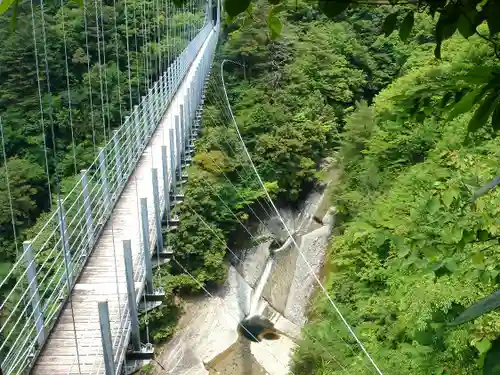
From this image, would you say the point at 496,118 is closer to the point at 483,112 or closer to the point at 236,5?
the point at 483,112

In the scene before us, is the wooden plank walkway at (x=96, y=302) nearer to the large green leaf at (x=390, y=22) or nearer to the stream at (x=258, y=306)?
the large green leaf at (x=390, y=22)

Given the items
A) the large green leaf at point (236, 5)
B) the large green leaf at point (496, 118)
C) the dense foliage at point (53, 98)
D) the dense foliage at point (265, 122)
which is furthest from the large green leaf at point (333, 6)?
the dense foliage at point (265, 122)

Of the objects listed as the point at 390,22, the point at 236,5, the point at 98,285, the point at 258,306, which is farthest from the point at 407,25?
the point at 258,306

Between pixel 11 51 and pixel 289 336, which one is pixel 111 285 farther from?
pixel 289 336

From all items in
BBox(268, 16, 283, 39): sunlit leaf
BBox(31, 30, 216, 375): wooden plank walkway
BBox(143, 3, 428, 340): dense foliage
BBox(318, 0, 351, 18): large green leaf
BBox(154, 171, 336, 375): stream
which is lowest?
BBox(154, 171, 336, 375): stream

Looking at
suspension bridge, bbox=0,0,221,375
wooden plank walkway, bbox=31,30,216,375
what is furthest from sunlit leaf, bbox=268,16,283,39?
wooden plank walkway, bbox=31,30,216,375

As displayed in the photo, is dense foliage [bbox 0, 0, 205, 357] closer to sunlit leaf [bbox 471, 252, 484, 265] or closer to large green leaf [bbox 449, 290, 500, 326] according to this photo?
sunlit leaf [bbox 471, 252, 484, 265]
